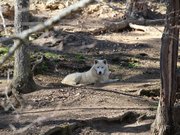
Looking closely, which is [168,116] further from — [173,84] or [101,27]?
[101,27]

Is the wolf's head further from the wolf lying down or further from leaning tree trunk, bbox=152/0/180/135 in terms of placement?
→ leaning tree trunk, bbox=152/0/180/135

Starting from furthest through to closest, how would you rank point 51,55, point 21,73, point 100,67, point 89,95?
point 51,55 → point 100,67 → point 89,95 → point 21,73

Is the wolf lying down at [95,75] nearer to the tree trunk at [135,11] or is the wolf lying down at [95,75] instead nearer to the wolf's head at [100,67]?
the wolf's head at [100,67]

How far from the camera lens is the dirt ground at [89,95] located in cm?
752

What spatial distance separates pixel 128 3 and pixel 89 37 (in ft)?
12.7

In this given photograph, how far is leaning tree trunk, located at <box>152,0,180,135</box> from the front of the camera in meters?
6.75

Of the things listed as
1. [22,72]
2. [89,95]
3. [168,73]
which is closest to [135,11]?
[89,95]

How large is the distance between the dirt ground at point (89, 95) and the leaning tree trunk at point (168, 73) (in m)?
0.47

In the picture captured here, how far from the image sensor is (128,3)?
65.6 ft

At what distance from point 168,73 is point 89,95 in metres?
2.14

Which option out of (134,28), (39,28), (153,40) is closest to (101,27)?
(134,28)

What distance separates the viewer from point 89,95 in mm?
8844

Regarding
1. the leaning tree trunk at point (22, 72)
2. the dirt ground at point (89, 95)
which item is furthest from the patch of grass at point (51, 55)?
the leaning tree trunk at point (22, 72)

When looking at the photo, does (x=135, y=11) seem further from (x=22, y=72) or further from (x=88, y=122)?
(x=88, y=122)
